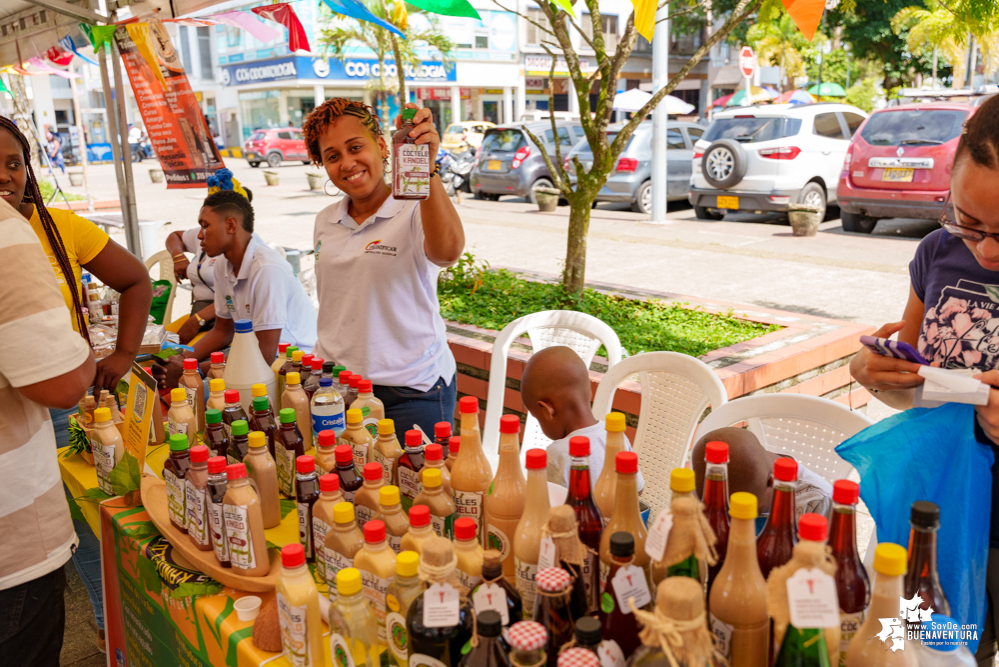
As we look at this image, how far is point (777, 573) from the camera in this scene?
1.11 m

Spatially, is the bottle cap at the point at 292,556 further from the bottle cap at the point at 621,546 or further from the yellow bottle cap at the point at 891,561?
the yellow bottle cap at the point at 891,561

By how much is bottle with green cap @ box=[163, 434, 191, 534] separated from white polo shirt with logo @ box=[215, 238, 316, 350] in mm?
1407

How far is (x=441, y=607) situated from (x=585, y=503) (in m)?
0.36

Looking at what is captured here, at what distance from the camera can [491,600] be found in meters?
1.21

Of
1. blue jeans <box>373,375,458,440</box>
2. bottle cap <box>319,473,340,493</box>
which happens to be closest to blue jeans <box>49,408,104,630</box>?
blue jeans <box>373,375,458,440</box>

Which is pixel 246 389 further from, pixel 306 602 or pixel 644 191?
pixel 644 191

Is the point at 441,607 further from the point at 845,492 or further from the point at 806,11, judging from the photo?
the point at 806,11

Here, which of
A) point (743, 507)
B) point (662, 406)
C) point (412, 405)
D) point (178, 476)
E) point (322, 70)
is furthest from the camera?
point (322, 70)

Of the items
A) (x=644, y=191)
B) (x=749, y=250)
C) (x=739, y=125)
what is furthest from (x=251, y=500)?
(x=644, y=191)

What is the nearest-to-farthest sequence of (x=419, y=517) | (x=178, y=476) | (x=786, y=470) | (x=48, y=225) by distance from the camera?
(x=786, y=470) → (x=419, y=517) → (x=178, y=476) → (x=48, y=225)

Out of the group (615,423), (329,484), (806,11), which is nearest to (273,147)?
(806,11)

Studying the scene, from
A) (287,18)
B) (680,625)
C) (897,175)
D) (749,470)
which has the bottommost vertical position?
(749,470)

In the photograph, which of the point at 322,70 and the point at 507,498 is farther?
the point at 322,70

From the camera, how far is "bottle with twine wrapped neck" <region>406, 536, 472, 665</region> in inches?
46.3
